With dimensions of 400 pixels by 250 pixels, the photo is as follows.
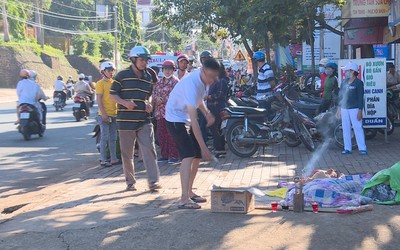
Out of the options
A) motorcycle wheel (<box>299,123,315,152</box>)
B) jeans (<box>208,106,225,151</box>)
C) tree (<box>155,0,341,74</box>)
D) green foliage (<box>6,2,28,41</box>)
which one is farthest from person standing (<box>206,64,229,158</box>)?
green foliage (<box>6,2,28,41</box>)

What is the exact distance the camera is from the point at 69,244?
228 inches

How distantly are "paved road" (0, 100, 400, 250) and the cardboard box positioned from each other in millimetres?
93

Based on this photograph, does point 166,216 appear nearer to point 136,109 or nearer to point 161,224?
point 161,224

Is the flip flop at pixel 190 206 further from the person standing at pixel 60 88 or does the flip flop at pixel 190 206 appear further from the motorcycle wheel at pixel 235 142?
the person standing at pixel 60 88

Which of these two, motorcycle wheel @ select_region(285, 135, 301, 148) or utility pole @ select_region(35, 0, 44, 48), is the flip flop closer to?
motorcycle wheel @ select_region(285, 135, 301, 148)

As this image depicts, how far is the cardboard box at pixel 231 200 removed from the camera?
6.52 meters

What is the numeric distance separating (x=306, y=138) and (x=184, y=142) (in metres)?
5.41

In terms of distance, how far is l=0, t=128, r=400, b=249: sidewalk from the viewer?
566 centimetres

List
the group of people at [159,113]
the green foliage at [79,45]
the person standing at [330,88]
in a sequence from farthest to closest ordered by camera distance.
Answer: the green foliage at [79,45], the person standing at [330,88], the group of people at [159,113]

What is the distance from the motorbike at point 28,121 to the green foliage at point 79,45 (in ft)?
187

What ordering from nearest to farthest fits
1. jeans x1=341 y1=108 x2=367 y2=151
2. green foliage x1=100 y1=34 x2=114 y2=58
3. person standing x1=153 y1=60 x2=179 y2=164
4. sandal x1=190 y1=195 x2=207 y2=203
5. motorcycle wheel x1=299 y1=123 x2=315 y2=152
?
sandal x1=190 y1=195 x2=207 y2=203 → person standing x1=153 y1=60 x2=179 y2=164 → jeans x1=341 y1=108 x2=367 y2=151 → motorcycle wheel x1=299 y1=123 x2=315 y2=152 → green foliage x1=100 y1=34 x2=114 y2=58

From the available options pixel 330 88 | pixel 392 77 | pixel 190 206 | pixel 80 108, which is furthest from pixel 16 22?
pixel 190 206

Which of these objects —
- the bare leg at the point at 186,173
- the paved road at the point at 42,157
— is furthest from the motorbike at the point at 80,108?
the bare leg at the point at 186,173

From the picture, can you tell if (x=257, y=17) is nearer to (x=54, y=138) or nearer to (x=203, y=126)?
(x=203, y=126)
